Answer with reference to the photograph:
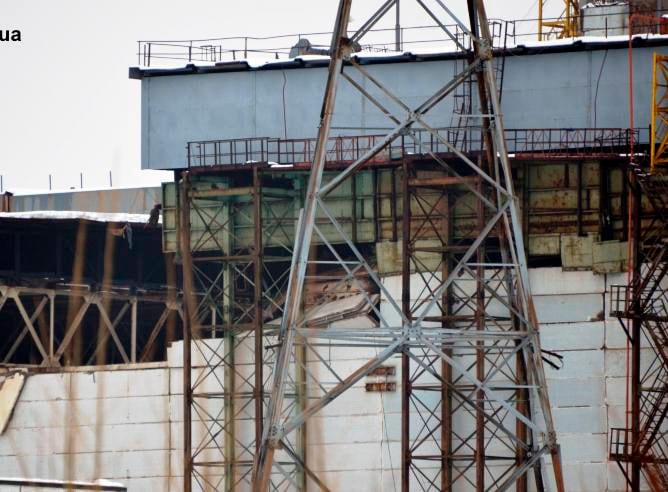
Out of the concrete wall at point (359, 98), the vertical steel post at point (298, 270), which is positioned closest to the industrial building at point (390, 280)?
the concrete wall at point (359, 98)

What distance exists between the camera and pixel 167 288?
2212 inches

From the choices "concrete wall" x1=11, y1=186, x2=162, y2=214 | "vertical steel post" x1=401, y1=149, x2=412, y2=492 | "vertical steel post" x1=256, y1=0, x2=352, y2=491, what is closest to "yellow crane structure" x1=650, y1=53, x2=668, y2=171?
"vertical steel post" x1=401, y1=149, x2=412, y2=492

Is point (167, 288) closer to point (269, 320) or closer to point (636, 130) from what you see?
point (269, 320)

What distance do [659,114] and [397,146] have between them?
7852mm

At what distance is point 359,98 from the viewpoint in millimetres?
50688

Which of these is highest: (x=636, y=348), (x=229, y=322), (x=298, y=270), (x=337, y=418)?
(x=229, y=322)

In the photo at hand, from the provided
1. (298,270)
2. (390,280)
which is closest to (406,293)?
(390,280)

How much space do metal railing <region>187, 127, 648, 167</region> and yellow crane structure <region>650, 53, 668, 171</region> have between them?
54cm

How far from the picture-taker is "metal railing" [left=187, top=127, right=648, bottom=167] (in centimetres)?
4819

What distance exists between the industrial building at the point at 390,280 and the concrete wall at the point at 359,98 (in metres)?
0.06

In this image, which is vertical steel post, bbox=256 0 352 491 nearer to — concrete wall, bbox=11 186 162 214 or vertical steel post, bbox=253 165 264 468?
vertical steel post, bbox=253 165 264 468

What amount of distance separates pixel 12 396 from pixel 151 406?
459cm

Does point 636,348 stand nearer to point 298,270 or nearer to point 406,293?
point 406,293

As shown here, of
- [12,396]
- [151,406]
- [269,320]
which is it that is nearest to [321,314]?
[269,320]
